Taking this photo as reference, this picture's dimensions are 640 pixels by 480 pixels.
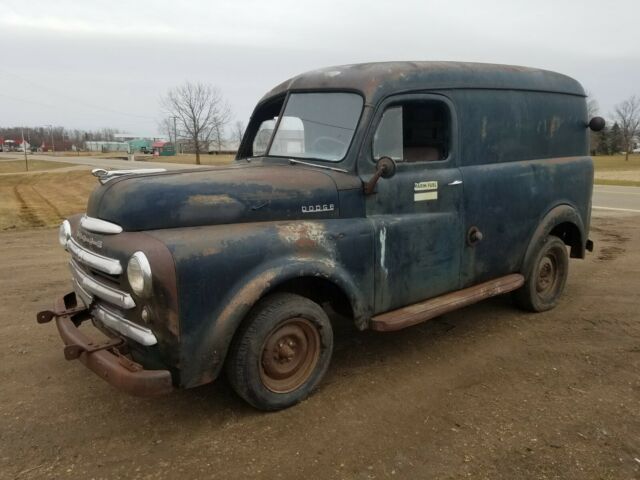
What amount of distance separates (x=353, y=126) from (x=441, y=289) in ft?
4.88

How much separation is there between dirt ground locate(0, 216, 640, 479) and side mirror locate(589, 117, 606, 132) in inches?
77.9

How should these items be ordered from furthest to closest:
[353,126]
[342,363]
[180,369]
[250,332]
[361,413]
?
[342,363] < [353,126] < [361,413] < [250,332] < [180,369]

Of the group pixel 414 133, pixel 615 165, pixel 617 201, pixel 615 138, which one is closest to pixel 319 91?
pixel 414 133

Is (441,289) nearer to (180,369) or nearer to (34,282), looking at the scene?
(180,369)

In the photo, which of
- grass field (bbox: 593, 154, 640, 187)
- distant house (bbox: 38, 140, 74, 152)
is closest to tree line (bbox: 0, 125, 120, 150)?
distant house (bbox: 38, 140, 74, 152)

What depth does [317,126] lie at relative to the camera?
4039mm

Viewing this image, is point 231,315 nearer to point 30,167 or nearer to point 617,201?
point 617,201

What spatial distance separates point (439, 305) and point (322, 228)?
1224 mm

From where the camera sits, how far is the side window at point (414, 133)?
12.7 ft

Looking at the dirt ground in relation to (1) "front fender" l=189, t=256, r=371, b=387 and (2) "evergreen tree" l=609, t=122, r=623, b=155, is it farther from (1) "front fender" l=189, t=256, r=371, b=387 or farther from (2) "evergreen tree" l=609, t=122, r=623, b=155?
(2) "evergreen tree" l=609, t=122, r=623, b=155

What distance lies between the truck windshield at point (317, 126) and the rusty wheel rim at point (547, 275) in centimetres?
260

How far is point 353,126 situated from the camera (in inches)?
150

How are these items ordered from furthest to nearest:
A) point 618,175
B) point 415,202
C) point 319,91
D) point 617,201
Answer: point 618,175
point 617,201
point 319,91
point 415,202

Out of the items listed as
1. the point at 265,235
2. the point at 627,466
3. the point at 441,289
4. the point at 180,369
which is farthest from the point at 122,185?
the point at 627,466
